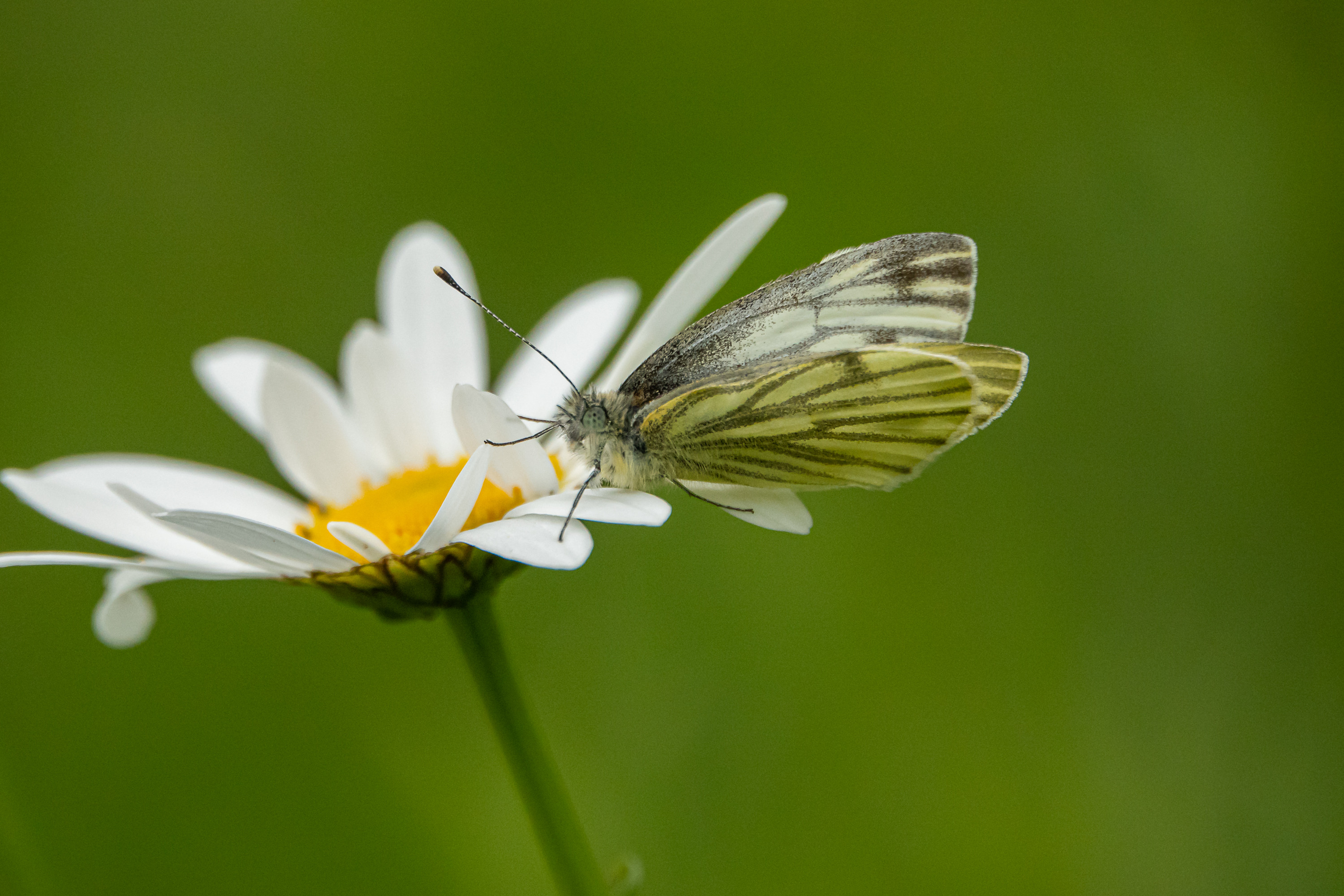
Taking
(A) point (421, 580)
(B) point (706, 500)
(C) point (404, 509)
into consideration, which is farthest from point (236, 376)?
(B) point (706, 500)

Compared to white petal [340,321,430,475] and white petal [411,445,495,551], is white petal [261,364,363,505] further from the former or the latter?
white petal [411,445,495,551]

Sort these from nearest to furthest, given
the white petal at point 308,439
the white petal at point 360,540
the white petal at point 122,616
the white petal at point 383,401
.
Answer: the white petal at point 360,540 < the white petal at point 122,616 < the white petal at point 308,439 < the white petal at point 383,401

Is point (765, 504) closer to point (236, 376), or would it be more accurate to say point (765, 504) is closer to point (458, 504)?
point (458, 504)

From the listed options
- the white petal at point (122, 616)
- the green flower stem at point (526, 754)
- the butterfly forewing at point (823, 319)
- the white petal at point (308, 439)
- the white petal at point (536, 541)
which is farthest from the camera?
the white petal at point (308, 439)

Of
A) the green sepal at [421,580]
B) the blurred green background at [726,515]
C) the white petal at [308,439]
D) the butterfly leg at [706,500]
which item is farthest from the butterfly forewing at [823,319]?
the blurred green background at [726,515]

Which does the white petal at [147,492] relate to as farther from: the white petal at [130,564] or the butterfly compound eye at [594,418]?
the butterfly compound eye at [594,418]

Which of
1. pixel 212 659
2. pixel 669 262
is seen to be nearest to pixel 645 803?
pixel 212 659
